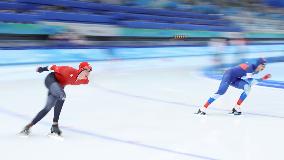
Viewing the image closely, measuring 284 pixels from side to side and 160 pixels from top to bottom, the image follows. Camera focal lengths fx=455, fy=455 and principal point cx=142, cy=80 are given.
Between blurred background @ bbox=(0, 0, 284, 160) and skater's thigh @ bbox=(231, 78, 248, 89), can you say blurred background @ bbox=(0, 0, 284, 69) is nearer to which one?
blurred background @ bbox=(0, 0, 284, 160)

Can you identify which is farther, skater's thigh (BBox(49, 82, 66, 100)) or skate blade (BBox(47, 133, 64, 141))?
skate blade (BBox(47, 133, 64, 141))

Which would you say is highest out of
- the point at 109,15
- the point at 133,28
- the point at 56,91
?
the point at 109,15

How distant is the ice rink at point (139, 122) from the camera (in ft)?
16.1

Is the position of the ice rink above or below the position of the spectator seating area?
below


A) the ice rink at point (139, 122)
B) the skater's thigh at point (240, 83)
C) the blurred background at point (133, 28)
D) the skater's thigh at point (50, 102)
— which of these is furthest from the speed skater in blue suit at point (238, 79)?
the blurred background at point (133, 28)

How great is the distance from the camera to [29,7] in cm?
1656

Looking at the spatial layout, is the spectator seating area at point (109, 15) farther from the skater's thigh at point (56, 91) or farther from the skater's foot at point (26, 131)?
the skater's thigh at point (56, 91)

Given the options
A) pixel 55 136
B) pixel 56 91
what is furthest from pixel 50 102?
pixel 55 136

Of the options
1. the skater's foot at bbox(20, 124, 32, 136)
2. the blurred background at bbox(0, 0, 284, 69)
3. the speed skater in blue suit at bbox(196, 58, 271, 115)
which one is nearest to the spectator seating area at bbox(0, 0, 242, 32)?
the blurred background at bbox(0, 0, 284, 69)

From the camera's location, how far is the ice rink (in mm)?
4906

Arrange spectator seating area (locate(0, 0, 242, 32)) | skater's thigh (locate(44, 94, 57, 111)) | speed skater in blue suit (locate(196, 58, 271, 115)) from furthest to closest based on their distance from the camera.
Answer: spectator seating area (locate(0, 0, 242, 32)) → speed skater in blue suit (locate(196, 58, 271, 115)) → skater's thigh (locate(44, 94, 57, 111))

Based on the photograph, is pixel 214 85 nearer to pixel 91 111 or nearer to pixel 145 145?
pixel 91 111

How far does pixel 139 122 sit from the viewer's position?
21.4 feet

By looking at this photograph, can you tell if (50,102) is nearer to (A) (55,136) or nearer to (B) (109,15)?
(A) (55,136)
